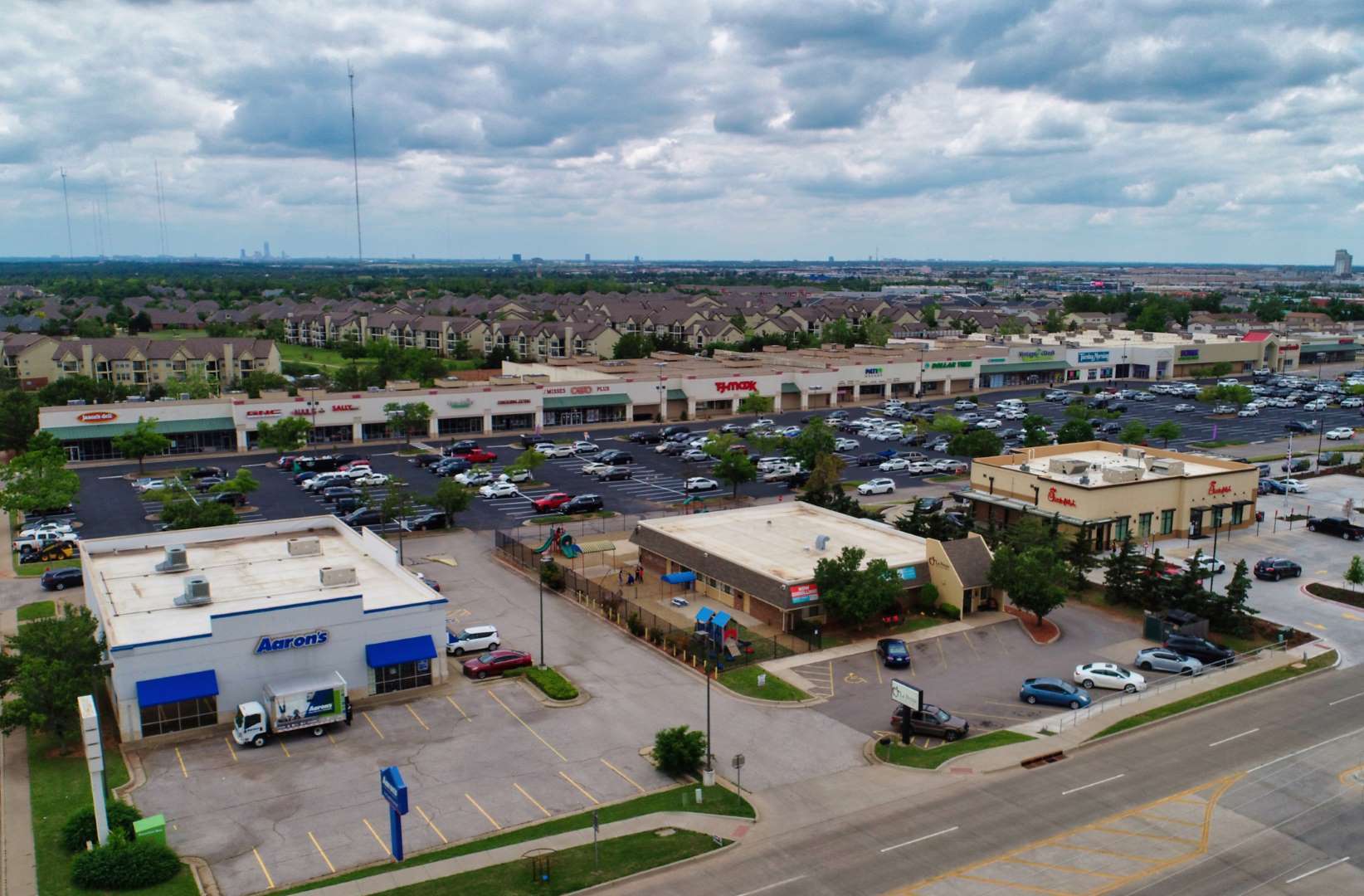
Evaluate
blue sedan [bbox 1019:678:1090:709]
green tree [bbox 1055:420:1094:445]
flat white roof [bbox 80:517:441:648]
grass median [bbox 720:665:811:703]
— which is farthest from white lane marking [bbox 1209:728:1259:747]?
green tree [bbox 1055:420:1094:445]

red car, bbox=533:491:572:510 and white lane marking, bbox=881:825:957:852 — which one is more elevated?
red car, bbox=533:491:572:510

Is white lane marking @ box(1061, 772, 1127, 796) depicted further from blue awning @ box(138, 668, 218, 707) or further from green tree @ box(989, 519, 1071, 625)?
blue awning @ box(138, 668, 218, 707)

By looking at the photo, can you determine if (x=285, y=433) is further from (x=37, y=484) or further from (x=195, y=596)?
(x=195, y=596)

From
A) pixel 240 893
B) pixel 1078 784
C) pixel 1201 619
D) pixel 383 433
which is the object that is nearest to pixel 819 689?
pixel 1078 784

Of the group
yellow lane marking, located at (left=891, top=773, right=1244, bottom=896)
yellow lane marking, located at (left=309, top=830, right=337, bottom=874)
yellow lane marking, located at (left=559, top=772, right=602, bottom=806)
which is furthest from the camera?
yellow lane marking, located at (left=559, top=772, right=602, bottom=806)

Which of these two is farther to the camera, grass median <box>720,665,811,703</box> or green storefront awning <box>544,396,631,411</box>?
green storefront awning <box>544,396,631,411</box>

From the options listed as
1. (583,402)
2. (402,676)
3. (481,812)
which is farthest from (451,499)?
(583,402)

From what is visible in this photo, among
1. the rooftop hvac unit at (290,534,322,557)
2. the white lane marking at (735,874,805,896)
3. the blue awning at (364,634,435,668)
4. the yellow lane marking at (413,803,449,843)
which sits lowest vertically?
the yellow lane marking at (413,803,449,843)
